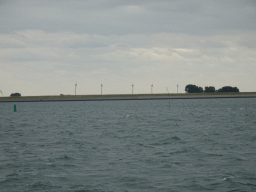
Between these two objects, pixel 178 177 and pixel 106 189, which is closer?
pixel 106 189

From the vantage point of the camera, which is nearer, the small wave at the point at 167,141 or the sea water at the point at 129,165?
the sea water at the point at 129,165

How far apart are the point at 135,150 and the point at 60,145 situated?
6.50 meters

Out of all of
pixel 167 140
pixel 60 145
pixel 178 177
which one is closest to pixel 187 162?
pixel 178 177

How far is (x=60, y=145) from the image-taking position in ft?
77.0

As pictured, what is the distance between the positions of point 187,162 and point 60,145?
10920mm

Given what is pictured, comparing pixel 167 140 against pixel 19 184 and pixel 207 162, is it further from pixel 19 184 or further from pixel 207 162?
pixel 19 184

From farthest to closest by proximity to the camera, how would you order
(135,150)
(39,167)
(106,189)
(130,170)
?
(135,150) < (39,167) < (130,170) < (106,189)

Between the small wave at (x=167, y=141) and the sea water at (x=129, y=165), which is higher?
the small wave at (x=167, y=141)

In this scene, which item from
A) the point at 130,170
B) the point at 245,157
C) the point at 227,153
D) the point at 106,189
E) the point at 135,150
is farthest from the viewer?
the point at 135,150

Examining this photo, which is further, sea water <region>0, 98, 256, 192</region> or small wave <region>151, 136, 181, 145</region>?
small wave <region>151, 136, 181, 145</region>

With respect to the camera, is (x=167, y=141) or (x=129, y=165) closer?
(x=129, y=165)

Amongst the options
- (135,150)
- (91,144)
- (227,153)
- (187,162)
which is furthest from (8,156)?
(227,153)

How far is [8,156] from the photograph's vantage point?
1917 centimetres

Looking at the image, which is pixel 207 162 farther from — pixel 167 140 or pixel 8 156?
pixel 8 156
